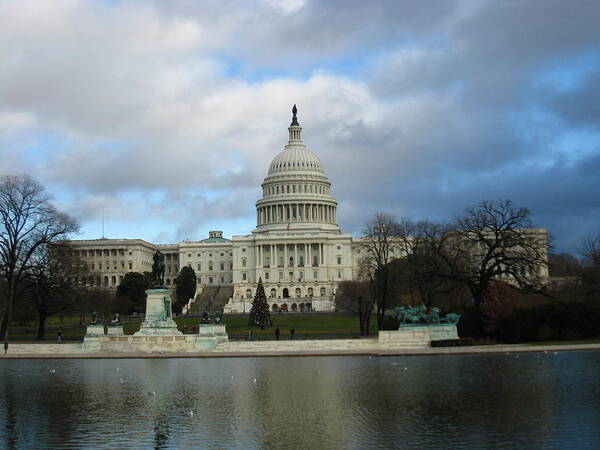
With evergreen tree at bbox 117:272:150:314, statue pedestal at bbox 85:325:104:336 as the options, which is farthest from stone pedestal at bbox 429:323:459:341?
evergreen tree at bbox 117:272:150:314

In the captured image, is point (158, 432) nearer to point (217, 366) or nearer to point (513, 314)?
point (217, 366)

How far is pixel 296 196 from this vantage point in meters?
157

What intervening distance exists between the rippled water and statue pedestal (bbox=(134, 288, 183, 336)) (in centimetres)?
1350

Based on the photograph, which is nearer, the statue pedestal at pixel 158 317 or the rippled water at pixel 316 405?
the rippled water at pixel 316 405

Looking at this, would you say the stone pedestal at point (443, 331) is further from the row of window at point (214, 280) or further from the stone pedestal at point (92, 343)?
the row of window at point (214, 280)

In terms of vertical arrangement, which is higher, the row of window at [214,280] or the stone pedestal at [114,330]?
the row of window at [214,280]

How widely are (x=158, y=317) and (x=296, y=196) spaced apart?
104m

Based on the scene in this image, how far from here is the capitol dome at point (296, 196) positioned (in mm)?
157625

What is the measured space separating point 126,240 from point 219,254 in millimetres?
16725

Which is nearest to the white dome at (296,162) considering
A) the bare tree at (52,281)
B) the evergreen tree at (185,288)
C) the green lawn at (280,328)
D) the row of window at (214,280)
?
the row of window at (214,280)

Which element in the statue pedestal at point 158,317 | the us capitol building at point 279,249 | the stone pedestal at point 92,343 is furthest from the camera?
the us capitol building at point 279,249

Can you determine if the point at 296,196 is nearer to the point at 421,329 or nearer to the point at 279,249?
the point at 279,249

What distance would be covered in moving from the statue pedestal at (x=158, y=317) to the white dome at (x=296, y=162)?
4218 inches

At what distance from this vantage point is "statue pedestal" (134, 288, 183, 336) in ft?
174
